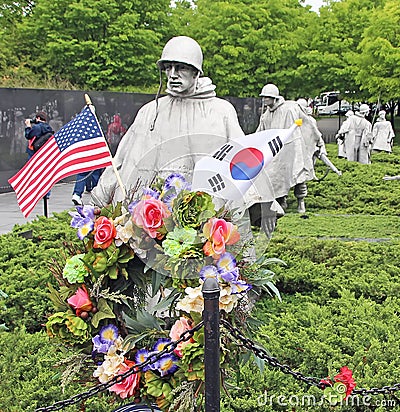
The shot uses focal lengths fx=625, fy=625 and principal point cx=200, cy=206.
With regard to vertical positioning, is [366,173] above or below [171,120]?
below

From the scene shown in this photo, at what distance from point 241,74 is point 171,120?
83.3 feet

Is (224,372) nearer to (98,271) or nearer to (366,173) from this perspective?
(98,271)

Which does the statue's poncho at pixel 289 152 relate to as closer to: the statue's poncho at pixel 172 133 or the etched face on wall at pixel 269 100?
the etched face on wall at pixel 269 100

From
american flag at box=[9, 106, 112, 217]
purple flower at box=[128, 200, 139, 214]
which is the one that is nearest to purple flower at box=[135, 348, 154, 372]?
purple flower at box=[128, 200, 139, 214]

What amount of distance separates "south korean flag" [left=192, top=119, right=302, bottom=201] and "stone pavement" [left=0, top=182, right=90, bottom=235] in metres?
7.67

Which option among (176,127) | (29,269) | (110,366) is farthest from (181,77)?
(29,269)

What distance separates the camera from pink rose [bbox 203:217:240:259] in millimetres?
2680

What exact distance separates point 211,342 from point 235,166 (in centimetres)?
97

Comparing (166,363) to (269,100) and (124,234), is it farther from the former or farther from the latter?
(269,100)

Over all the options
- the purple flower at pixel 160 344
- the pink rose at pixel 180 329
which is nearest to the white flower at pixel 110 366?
the purple flower at pixel 160 344

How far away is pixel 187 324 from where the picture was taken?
2.75m

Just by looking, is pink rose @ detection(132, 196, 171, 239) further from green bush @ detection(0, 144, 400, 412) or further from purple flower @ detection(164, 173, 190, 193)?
green bush @ detection(0, 144, 400, 412)

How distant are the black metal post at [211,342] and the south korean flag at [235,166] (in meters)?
0.73

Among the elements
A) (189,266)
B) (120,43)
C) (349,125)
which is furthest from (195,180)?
(120,43)
